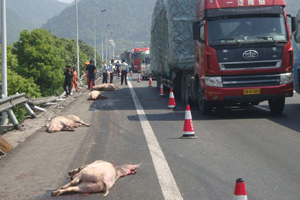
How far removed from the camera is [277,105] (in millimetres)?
15914

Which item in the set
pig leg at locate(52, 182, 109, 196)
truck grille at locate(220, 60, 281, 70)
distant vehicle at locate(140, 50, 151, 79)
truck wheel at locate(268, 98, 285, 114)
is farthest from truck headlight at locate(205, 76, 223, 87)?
distant vehicle at locate(140, 50, 151, 79)

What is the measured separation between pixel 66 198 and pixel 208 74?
8996mm

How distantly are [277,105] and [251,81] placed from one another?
47.0 inches

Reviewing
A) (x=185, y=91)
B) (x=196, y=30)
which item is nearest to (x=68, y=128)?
(x=196, y=30)

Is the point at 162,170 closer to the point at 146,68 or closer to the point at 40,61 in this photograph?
the point at 146,68

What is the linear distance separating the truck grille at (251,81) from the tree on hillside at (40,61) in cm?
5456

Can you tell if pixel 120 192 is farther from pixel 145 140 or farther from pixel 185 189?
pixel 145 140

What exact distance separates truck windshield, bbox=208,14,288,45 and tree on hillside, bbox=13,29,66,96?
5452 centimetres

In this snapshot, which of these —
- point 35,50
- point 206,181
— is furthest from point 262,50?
point 35,50

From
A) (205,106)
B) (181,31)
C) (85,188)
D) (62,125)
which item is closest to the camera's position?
(85,188)

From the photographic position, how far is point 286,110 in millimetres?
17266

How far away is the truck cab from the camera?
1505 cm

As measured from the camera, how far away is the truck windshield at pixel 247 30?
15070 millimetres

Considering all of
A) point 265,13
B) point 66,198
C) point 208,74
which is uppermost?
point 265,13
